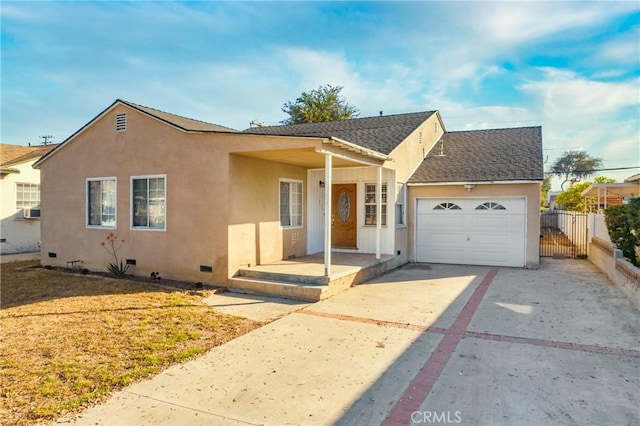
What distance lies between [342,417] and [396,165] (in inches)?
380

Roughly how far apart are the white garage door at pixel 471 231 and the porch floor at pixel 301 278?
12.2ft

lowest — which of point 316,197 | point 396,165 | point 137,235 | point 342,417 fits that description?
point 342,417

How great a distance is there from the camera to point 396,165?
12.3 m

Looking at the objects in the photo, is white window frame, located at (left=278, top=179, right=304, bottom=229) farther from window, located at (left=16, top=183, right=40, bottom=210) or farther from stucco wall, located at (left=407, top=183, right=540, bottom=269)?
window, located at (left=16, top=183, right=40, bottom=210)

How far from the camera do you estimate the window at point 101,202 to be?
425 inches

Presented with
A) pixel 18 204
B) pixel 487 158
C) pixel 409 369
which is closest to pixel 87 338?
pixel 409 369

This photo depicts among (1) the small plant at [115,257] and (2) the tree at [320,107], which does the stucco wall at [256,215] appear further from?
(2) the tree at [320,107]

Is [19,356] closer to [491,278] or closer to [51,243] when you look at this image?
[51,243]

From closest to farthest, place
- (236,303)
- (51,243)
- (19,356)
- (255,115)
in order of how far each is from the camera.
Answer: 1. (19,356)
2. (236,303)
3. (51,243)
4. (255,115)

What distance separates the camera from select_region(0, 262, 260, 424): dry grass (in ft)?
13.0

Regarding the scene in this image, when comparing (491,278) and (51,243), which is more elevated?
(51,243)

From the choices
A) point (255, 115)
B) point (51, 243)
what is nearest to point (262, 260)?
point (51, 243)

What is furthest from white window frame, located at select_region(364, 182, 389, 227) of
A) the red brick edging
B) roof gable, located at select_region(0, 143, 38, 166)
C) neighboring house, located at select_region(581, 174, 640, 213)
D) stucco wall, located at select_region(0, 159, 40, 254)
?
roof gable, located at select_region(0, 143, 38, 166)

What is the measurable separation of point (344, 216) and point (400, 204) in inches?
78.9
